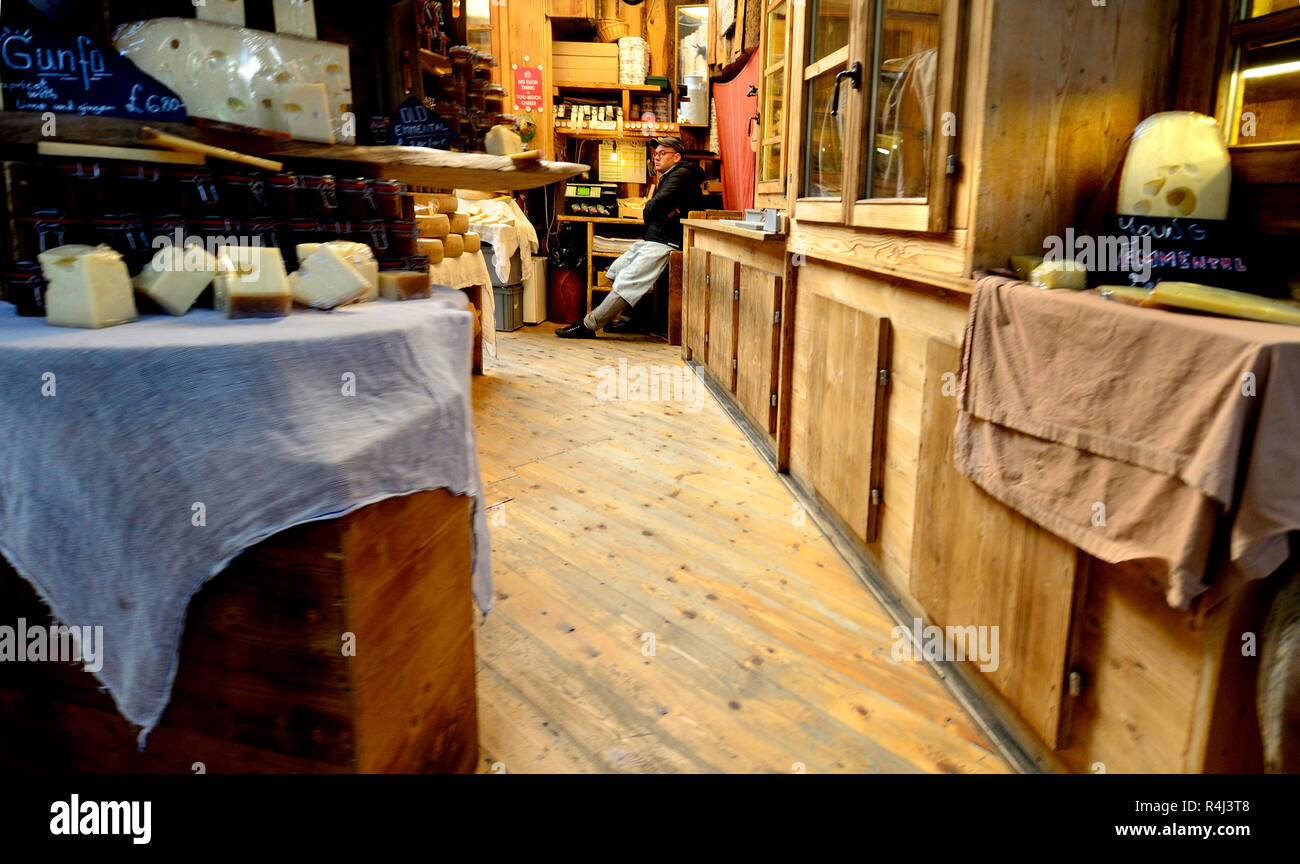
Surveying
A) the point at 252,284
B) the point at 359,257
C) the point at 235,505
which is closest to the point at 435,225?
the point at 359,257

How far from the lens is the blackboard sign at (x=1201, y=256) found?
1.34m

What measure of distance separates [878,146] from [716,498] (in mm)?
1431

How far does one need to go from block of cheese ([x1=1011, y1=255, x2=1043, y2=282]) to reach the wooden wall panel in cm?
22

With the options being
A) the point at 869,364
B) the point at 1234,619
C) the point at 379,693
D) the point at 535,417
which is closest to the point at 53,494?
the point at 379,693

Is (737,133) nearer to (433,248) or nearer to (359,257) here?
(433,248)

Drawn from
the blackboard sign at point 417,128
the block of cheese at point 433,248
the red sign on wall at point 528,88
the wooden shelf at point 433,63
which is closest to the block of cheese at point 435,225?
the block of cheese at point 433,248

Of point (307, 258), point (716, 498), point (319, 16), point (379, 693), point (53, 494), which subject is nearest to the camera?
point (53, 494)

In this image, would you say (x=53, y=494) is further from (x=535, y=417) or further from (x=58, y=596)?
(x=535, y=417)

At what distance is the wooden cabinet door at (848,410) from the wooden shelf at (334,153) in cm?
101

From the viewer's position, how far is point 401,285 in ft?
5.33

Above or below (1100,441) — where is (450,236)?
above

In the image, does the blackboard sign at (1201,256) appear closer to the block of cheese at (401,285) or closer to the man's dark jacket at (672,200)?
the block of cheese at (401,285)

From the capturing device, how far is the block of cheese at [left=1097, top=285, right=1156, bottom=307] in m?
1.29

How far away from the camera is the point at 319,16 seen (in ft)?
6.25
